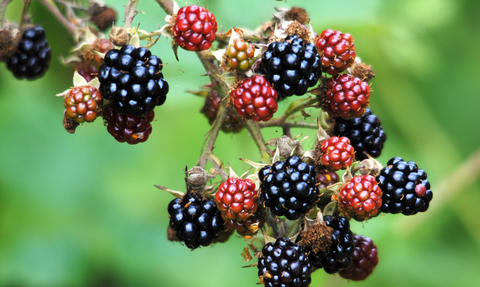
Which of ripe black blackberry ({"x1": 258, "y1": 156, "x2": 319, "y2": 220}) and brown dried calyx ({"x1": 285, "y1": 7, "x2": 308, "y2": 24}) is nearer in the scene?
ripe black blackberry ({"x1": 258, "y1": 156, "x2": 319, "y2": 220})

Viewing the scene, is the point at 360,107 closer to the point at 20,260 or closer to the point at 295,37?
the point at 295,37

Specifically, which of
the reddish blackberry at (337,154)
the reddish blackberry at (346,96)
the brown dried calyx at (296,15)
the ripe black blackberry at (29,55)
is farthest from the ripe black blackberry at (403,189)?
the ripe black blackberry at (29,55)

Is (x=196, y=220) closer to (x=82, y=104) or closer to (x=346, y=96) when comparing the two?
(x=82, y=104)

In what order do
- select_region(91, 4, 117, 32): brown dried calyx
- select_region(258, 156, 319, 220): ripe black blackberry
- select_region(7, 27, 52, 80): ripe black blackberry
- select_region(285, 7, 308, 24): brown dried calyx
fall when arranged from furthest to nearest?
select_region(91, 4, 117, 32): brown dried calyx
select_region(7, 27, 52, 80): ripe black blackberry
select_region(285, 7, 308, 24): brown dried calyx
select_region(258, 156, 319, 220): ripe black blackberry

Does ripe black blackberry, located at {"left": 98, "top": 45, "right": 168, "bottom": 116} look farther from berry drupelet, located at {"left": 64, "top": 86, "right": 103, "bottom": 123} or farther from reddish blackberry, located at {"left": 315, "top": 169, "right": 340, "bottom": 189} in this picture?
reddish blackberry, located at {"left": 315, "top": 169, "right": 340, "bottom": 189}

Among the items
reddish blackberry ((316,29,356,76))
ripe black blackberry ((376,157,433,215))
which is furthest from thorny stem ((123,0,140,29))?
ripe black blackberry ((376,157,433,215))

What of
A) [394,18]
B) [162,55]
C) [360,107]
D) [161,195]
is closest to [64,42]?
[162,55]

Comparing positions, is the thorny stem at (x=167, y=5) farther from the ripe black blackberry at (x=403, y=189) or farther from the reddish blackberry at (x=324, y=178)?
the ripe black blackberry at (x=403, y=189)
